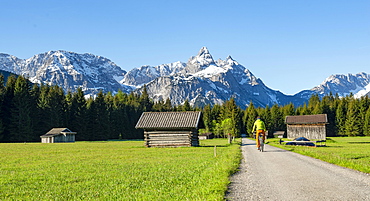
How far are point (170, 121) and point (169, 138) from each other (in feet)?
7.82

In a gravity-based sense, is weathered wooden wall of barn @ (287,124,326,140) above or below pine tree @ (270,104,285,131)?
below

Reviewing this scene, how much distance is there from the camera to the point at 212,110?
149000mm

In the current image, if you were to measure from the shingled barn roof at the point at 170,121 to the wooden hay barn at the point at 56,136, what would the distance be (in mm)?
48550

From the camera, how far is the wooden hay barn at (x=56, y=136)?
284 ft

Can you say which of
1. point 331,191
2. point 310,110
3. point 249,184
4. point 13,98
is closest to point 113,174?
point 249,184

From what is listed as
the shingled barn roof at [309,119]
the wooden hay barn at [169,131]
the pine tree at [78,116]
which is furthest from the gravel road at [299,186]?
→ the pine tree at [78,116]

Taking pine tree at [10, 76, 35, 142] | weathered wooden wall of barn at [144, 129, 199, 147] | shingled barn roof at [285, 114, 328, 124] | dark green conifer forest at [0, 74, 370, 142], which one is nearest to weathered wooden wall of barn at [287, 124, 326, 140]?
shingled barn roof at [285, 114, 328, 124]

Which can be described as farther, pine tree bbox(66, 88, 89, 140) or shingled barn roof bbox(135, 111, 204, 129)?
pine tree bbox(66, 88, 89, 140)

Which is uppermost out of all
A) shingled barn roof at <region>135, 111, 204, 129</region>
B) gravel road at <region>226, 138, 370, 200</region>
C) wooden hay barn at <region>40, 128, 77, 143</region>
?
shingled barn roof at <region>135, 111, 204, 129</region>

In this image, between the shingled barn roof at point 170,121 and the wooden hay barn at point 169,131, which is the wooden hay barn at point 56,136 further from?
the wooden hay barn at point 169,131

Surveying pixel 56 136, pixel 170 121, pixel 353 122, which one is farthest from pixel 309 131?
pixel 56 136

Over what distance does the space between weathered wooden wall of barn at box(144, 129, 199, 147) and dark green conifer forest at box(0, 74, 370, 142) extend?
2004 inches

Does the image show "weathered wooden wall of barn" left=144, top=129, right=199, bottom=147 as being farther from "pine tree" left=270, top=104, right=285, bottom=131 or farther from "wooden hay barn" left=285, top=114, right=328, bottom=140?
"pine tree" left=270, top=104, right=285, bottom=131

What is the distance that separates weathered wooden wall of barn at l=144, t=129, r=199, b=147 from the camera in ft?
151
